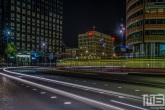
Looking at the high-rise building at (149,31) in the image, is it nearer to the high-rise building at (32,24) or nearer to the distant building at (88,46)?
the high-rise building at (32,24)

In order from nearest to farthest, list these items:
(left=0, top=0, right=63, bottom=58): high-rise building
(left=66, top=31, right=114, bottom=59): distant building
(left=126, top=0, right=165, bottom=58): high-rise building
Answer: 1. (left=126, top=0, right=165, bottom=58): high-rise building
2. (left=0, top=0, right=63, bottom=58): high-rise building
3. (left=66, top=31, right=114, bottom=59): distant building

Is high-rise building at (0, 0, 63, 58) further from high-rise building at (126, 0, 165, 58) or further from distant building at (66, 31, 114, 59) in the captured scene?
high-rise building at (126, 0, 165, 58)

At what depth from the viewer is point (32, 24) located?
134375 millimetres

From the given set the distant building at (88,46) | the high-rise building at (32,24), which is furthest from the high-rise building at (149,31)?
the distant building at (88,46)

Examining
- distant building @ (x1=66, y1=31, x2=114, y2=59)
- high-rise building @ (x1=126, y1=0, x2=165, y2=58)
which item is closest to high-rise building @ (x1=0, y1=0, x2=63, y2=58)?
distant building @ (x1=66, y1=31, x2=114, y2=59)

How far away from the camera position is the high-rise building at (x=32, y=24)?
120 m

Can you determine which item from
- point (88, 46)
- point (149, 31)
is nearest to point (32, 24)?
point (88, 46)

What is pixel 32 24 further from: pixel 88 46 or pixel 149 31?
pixel 149 31

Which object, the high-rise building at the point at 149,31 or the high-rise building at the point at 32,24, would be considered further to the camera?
the high-rise building at the point at 32,24

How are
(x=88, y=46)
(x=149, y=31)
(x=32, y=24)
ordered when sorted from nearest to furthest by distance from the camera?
(x=149, y=31) < (x=32, y=24) < (x=88, y=46)

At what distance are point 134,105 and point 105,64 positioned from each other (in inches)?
1696

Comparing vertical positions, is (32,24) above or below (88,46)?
above

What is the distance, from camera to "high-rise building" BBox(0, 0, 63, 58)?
120250mm

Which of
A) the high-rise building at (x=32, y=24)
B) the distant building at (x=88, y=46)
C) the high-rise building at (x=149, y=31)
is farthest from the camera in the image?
the distant building at (x=88, y=46)
